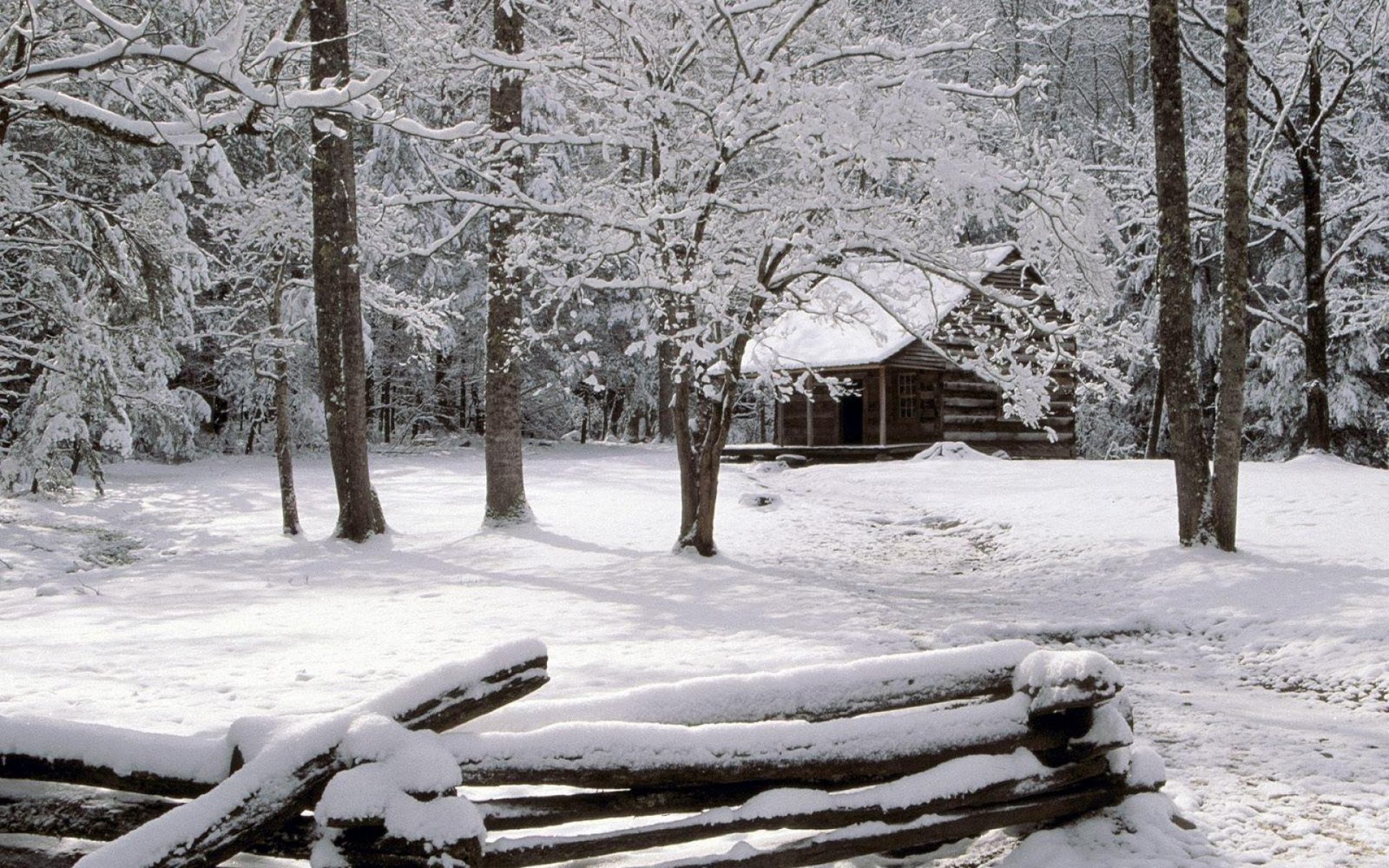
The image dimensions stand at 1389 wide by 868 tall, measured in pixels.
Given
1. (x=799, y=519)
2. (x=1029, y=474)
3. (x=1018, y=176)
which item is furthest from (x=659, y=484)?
(x=1018, y=176)

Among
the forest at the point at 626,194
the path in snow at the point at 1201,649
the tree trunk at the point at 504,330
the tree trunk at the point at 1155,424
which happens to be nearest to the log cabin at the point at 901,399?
the tree trunk at the point at 1155,424

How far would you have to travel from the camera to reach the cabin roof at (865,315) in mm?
12141

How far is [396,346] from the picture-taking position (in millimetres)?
34125

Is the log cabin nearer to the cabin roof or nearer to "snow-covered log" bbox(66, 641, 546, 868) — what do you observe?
the cabin roof

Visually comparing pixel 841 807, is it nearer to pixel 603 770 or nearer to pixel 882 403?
pixel 603 770

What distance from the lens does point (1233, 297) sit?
11.0m

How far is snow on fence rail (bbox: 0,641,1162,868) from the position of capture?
11.0ft

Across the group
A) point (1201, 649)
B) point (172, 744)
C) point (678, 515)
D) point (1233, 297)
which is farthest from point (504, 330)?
point (172, 744)

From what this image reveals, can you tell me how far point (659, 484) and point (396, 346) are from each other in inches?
661

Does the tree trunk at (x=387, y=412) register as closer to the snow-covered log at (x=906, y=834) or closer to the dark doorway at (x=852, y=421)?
the dark doorway at (x=852, y=421)

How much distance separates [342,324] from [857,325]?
13700mm

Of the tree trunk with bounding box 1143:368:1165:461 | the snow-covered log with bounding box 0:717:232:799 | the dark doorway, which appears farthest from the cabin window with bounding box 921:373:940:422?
the snow-covered log with bounding box 0:717:232:799

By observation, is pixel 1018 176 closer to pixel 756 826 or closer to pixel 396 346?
pixel 756 826

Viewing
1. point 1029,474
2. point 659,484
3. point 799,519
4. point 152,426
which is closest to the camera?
point 799,519
